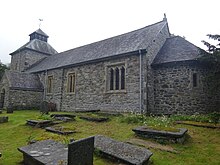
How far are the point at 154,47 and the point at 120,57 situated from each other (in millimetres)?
3033

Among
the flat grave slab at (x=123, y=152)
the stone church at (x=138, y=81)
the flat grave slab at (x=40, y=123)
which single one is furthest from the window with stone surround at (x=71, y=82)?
the flat grave slab at (x=123, y=152)

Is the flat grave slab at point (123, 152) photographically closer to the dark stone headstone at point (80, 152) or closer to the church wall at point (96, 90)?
the dark stone headstone at point (80, 152)

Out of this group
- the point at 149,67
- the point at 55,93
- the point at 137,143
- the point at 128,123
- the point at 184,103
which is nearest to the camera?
the point at 137,143

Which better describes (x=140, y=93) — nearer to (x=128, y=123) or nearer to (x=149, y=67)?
(x=149, y=67)

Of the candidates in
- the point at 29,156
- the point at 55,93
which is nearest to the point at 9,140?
the point at 29,156

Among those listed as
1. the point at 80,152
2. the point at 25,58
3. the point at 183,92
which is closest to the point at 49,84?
the point at 25,58

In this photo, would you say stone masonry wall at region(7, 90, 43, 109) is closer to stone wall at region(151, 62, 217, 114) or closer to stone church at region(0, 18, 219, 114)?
stone church at region(0, 18, 219, 114)

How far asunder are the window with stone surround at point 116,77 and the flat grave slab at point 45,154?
1133 centimetres

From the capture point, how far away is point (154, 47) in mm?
16438

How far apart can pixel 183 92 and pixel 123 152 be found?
10656 mm

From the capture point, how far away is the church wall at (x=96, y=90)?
15375mm

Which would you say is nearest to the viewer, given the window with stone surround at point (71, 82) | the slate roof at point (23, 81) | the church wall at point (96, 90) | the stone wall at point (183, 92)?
the stone wall at point (183, 92)

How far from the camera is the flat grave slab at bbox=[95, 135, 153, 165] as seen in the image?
184 inches

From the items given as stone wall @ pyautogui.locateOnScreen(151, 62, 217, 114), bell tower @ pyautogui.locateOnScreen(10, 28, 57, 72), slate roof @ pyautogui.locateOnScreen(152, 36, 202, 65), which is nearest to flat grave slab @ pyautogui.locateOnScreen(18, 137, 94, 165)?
stone wall @ pyautogui.locateOnScreen(151, 62, 217, 114)
